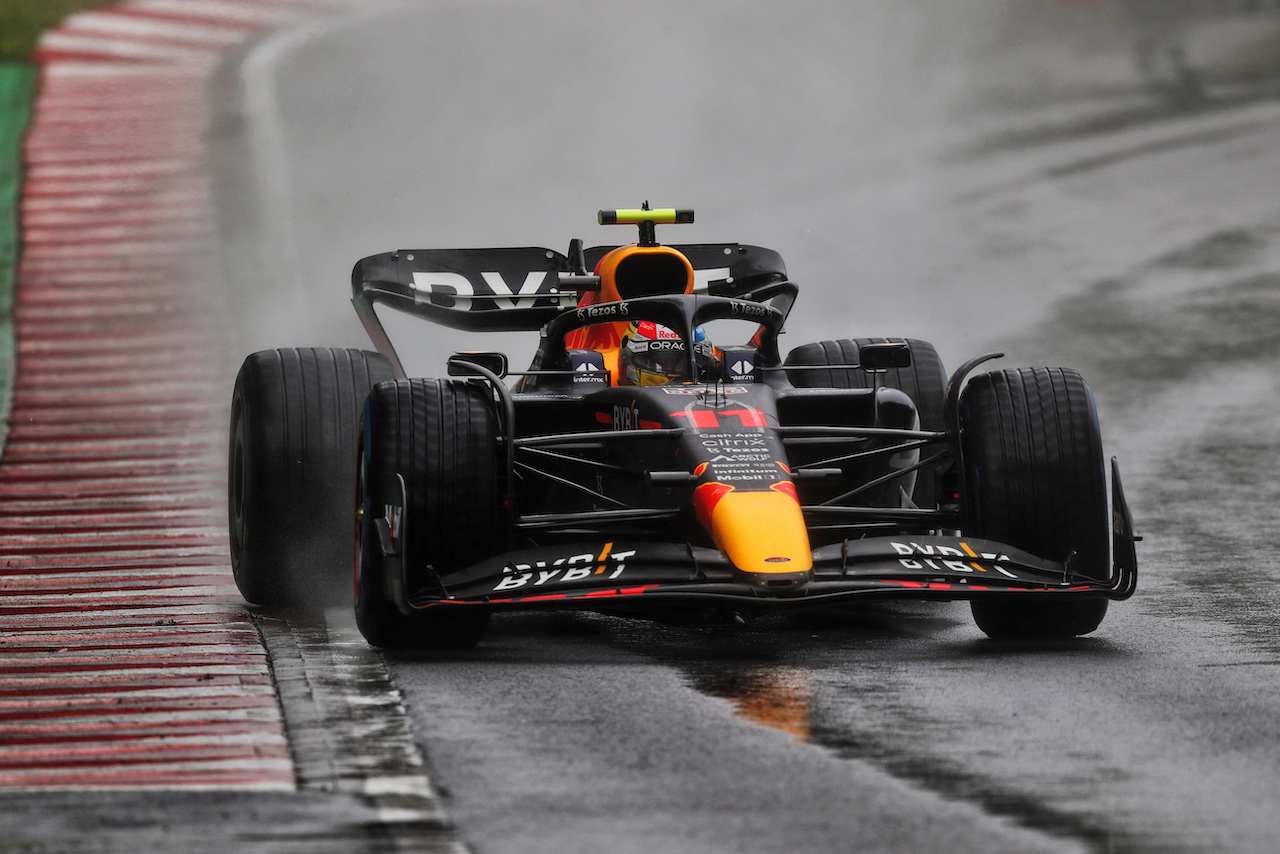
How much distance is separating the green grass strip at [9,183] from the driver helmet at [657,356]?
5.14 meters

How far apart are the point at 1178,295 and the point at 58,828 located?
14.0 meters

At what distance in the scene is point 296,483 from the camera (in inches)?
322

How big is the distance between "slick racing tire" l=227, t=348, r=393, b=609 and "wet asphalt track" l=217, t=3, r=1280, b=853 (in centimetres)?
120

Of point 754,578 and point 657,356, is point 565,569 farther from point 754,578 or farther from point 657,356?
point 657,356

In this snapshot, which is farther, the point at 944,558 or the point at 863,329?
the point at 863,329

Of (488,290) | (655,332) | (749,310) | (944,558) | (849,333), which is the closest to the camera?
(944,558)

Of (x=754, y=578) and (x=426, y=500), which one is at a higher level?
(x=426, y=500)

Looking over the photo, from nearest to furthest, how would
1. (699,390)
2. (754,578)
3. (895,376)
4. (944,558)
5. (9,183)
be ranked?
(754,578) < (944,558) < (699,390) < (895,376) < (9,183)

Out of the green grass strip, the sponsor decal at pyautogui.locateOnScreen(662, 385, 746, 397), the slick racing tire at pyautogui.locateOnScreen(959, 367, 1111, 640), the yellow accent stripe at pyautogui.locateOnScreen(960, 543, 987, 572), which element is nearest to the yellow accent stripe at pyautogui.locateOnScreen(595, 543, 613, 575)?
the sponsor decal at pyautogui.locateOnScreen(662, 385, 746, 397)

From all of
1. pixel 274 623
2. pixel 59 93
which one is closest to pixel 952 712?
pixel 274 623

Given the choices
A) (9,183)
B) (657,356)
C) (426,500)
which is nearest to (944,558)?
(426,500)

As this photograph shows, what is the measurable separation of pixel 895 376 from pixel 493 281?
2252mm

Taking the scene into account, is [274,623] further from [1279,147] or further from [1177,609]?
[1279,147]

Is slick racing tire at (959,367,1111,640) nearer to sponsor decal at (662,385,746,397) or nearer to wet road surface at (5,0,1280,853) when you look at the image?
wet road surface at (5,0,1280,853)
